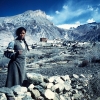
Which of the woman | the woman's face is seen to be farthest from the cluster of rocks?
the woman's face

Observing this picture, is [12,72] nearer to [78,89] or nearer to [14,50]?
[14,50]

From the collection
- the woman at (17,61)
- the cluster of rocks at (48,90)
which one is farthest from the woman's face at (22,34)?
the cluster of rocks at (48,90)

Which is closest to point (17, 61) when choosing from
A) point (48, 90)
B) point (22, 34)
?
point (22, 34)

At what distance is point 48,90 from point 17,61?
3.96 ft

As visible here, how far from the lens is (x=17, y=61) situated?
16.1ft

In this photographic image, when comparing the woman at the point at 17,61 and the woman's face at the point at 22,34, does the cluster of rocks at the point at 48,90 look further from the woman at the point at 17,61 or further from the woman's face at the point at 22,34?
the woman's face at the point at 22,34

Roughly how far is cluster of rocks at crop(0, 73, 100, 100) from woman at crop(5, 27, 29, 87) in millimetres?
212

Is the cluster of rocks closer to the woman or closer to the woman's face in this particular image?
the woman

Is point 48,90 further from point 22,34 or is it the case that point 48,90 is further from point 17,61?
point 22,34

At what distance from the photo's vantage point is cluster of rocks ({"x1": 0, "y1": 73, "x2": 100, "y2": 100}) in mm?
4801

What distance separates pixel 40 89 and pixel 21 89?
2.11ft

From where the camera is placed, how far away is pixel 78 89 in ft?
21.8

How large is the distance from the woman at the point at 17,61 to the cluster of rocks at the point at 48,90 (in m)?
0.21

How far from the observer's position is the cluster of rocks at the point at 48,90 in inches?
189
